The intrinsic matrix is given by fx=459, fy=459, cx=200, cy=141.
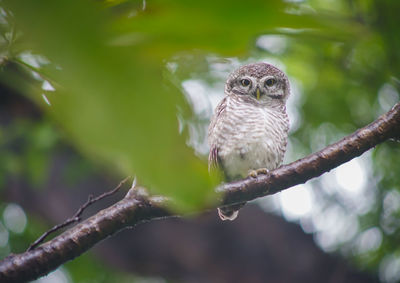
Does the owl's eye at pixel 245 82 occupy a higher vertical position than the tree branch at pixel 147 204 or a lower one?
lower

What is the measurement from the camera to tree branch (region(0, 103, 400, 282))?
1.64m

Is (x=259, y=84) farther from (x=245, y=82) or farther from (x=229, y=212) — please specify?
(x=229, y=212)

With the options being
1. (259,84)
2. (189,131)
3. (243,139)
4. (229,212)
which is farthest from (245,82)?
(189,131)

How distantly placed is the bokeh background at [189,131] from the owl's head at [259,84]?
22 cm

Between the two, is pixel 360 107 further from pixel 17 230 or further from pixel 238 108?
pixel 17 230

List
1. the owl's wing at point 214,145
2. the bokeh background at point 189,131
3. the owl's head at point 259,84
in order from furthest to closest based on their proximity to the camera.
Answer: the owl's head at point 259,84
the owl's wing at point 214,145
the bokeh background at point 189,131

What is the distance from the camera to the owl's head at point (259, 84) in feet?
11.9

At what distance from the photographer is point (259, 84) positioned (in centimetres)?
361

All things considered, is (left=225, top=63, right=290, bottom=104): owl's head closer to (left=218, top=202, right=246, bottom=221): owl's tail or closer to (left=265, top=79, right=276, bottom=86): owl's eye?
(left=265, top=79, right=276, bottom=86): owl's eye

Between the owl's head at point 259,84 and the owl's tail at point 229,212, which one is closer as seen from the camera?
the owl's tail at point 229,212

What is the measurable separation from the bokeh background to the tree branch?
27cm

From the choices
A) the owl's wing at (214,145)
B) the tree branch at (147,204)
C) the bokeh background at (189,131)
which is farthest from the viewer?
the owl's wing at (214,145)

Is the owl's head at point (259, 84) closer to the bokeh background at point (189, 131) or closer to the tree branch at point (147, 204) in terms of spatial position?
the bokeh background at point (189, 131)

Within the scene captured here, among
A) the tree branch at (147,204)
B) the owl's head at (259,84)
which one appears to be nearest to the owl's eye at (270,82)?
the owl's head at (259,84)
